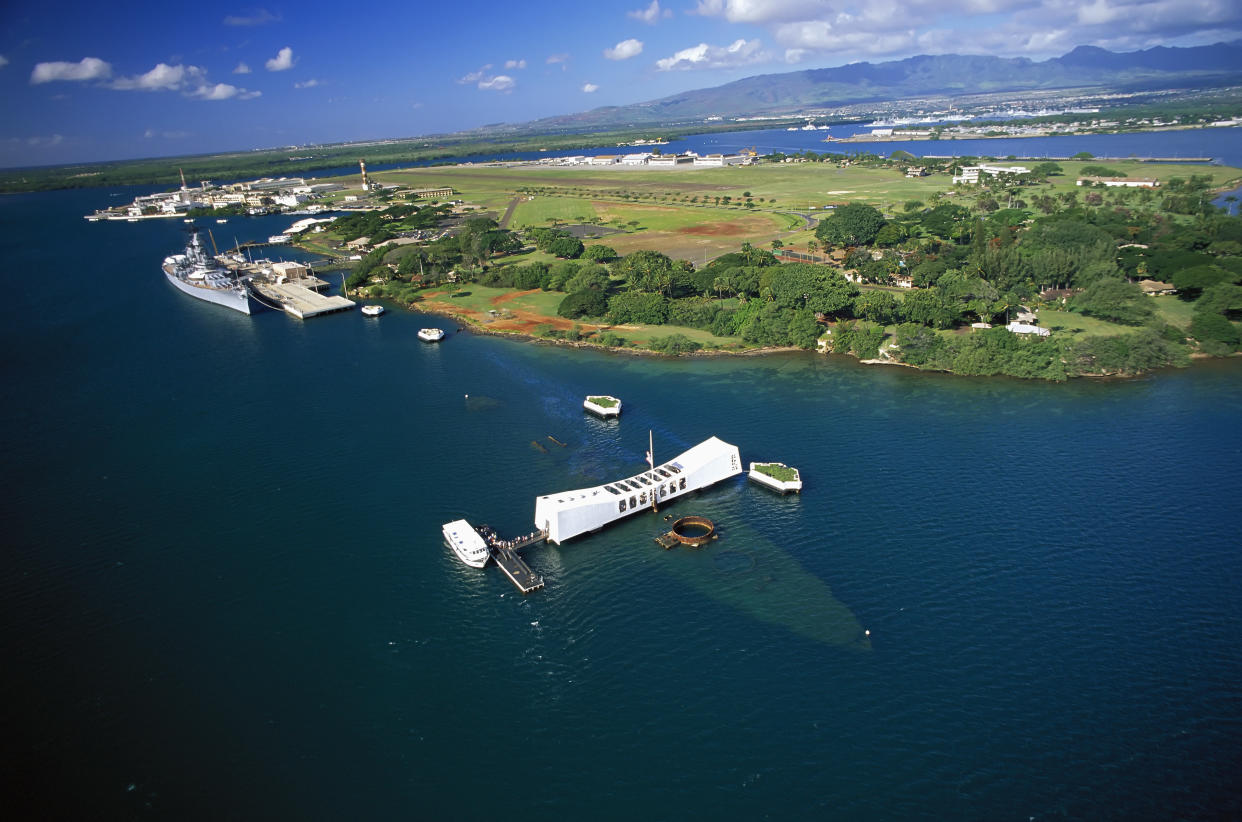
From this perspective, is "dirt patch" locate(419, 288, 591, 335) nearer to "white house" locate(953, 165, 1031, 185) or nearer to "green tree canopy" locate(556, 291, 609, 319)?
"green tree canopy" locate(556, 291, 609, 319)

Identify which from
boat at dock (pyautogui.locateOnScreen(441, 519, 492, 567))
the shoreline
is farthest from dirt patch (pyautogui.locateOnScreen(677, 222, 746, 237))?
boat at dock (pyautogui.locateOnScreen(441, 519, 492, 567))

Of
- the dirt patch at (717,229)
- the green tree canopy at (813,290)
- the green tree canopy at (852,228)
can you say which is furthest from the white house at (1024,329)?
the dirt patch at (717,229)

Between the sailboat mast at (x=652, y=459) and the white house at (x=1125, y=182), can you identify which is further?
the white house at (x=1125, y=182)

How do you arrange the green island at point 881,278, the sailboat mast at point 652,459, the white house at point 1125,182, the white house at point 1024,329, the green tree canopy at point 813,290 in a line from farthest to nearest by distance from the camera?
the white house at point 1125,182 → the green tree canopy at point 813,290 → the white house at point 1024,329 → the green island at point 881,278 → the sailboat mast at point 652,459

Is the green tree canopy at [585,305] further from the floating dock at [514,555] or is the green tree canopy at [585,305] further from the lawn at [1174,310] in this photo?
the lawn at [1174,310]

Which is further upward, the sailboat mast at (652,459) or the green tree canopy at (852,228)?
the green tree canopy at (852,228)

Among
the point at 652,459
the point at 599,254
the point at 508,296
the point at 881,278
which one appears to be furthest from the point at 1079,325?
the point at 508,296
